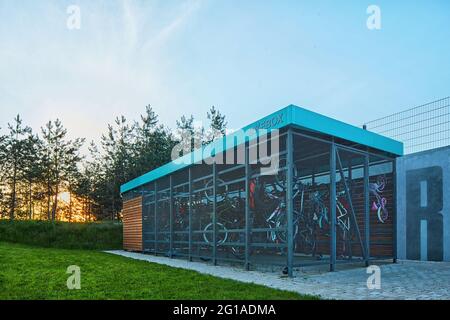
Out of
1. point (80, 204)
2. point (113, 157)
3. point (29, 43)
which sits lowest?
point (80, 204)

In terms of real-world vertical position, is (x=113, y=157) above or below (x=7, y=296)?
above

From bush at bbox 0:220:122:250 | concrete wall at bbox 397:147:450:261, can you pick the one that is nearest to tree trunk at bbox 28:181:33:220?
bush at bbox 0:220:122:250

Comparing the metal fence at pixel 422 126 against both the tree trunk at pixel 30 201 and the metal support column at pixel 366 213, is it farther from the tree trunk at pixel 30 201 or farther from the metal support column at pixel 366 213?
the tree trunk at pixel 30 201

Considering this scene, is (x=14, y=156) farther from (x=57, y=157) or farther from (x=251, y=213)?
(x=251, y=213)

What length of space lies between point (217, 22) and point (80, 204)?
2662 centimetres

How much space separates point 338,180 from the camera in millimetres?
10180

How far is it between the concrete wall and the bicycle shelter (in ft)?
2.30

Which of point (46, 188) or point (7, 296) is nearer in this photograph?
point (7, 296)

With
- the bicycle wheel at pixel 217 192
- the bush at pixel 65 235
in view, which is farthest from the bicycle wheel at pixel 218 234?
the bush at pixel 65 235

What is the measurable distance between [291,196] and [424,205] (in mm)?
4357

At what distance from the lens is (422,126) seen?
9.55 meters

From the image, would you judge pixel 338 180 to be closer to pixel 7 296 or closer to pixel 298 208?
pixel 298 208

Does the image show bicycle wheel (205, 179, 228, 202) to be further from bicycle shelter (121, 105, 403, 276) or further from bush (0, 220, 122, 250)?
bush (0, 220, 122, 250)
